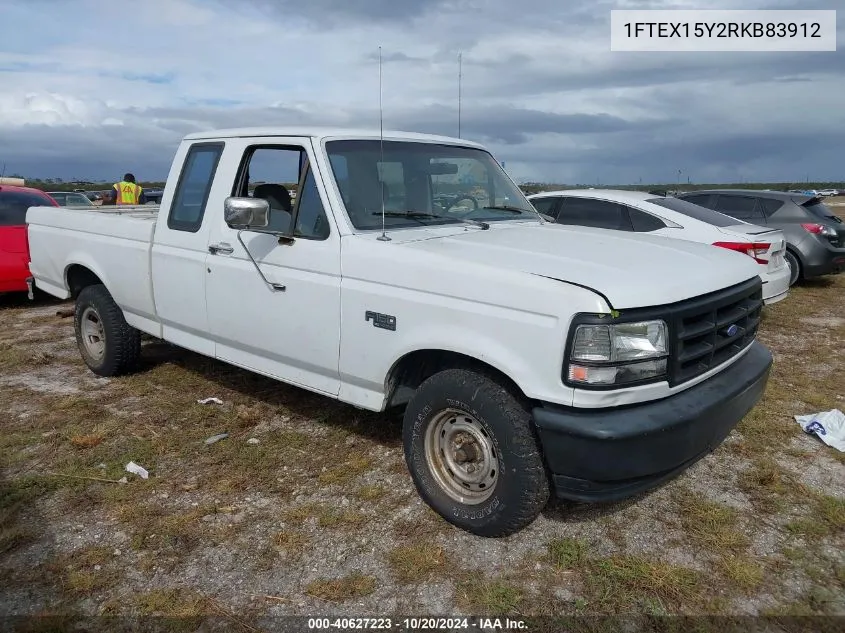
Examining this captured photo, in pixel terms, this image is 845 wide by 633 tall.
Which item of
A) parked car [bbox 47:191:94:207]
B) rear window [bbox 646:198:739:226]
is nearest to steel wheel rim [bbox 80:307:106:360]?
rear window [bbox 646:198:739:226]

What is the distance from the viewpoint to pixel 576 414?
2.87 meters

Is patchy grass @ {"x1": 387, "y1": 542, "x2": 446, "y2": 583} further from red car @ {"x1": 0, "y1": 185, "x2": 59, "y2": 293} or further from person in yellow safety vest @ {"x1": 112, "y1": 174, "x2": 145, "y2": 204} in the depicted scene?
person in yellow safety vest @ {"x1": 112, "y1": 174, "x2": 145, "y2": 204}

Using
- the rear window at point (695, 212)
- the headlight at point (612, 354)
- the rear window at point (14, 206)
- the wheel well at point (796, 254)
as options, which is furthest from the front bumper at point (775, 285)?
the rear window at point (14, 206)

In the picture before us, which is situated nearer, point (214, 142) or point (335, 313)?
point (335, 313)

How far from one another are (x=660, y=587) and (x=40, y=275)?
6250mm

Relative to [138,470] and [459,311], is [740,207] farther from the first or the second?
[138,470]

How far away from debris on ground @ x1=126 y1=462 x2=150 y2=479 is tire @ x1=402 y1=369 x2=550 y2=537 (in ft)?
5.74

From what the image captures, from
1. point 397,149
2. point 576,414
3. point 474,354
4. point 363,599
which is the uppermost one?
point 397,149

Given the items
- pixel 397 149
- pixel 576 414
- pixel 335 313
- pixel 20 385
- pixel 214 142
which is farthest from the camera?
pixel 20 385

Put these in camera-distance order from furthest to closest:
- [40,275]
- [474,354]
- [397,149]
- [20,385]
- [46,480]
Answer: [40,275], [20,385], [397,149], [46,480], [474,354]

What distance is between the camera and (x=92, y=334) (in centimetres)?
596

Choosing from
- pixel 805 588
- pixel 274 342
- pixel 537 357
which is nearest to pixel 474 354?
pixel 537 357

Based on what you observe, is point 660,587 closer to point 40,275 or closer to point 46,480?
point 46,480

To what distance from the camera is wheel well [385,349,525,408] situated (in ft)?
10.7
